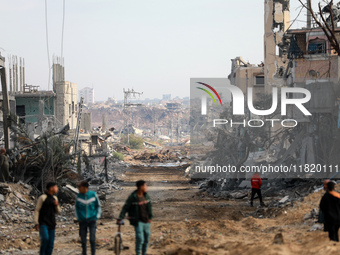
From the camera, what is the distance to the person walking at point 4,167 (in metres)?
19.1

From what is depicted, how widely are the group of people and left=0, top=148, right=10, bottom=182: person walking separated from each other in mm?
9997

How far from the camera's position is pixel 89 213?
32.1 feet

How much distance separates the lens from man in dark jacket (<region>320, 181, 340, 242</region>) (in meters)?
9.49

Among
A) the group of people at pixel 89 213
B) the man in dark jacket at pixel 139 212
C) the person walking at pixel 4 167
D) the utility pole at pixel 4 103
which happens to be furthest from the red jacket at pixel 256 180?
the man in dark jacket at pixel 139 212

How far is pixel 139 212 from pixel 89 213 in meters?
1.03

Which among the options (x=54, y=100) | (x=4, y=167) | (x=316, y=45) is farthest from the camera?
(x=54, y=100)

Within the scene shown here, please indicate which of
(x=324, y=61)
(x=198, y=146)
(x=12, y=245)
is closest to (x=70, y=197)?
(x=12, y=245)

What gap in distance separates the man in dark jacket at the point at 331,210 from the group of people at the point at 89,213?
9.77 feet

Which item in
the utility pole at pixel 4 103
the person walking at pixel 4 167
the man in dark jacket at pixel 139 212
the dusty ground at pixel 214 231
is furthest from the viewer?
→ the utility pole at pixel 4 103

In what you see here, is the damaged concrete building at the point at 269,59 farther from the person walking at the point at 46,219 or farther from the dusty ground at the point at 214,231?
the person walking at the point at 46,219

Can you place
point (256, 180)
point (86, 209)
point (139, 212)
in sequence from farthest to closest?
point (256, 180) → point (86, 209) → point (139, 212)

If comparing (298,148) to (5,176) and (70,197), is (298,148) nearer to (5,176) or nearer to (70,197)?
(70,197)

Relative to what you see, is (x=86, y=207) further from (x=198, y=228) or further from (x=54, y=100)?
(x=54, y=100)

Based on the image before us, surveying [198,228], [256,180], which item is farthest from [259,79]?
[198,228]
